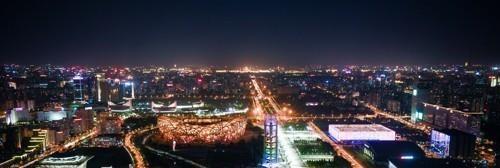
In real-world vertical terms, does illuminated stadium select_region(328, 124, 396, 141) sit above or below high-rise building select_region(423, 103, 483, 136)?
below

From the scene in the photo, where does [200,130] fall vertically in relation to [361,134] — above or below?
above

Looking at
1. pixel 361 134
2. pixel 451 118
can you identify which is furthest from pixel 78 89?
pixel 451 118

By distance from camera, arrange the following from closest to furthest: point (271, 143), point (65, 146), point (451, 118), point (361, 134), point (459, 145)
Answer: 1. point (271, 143)
2. point (459, 145)
3. point (65, 146)
4. point (361, 134)
5. point (451, 118)

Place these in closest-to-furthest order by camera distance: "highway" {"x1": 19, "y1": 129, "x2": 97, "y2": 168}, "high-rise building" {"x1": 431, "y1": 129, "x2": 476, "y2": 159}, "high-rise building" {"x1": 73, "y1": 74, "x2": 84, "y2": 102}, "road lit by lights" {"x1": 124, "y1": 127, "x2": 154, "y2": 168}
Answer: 1. "road lit by lights" {"x1": 124, "y1": 127, "x2": 154, "y2": 168}
2. "highway" {"x1": 19, "y1": 129, "x2": 97, "y2": 168}
3. "high-rise building" {"x1": 431, "y1": 129, "x2": 476, "y2": 159}
4. "high-rise building" {"x1": 73, "y1": 74, "x2": 84, "y2": 102}

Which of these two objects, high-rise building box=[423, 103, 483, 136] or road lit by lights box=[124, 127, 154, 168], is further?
high-rise building box=[423, 103, 483, 136]

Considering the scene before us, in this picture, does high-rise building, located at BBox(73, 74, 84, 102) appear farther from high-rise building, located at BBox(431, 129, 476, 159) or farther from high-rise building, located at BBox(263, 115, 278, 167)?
high-rise building, located at BBox(431, 129, 476, 159)

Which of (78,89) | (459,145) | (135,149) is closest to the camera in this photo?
(459,145)

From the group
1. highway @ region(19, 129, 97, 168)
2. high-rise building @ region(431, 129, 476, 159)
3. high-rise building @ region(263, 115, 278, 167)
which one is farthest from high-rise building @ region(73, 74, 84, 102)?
high-rise building @ region(431, 129, 476, 159)

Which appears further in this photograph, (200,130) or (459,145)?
(200,130)

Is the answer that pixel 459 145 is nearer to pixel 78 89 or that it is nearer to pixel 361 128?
pixel 361 128

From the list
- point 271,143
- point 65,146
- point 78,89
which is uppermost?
point 78,89

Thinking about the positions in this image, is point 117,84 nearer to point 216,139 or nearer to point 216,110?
point 216,110
